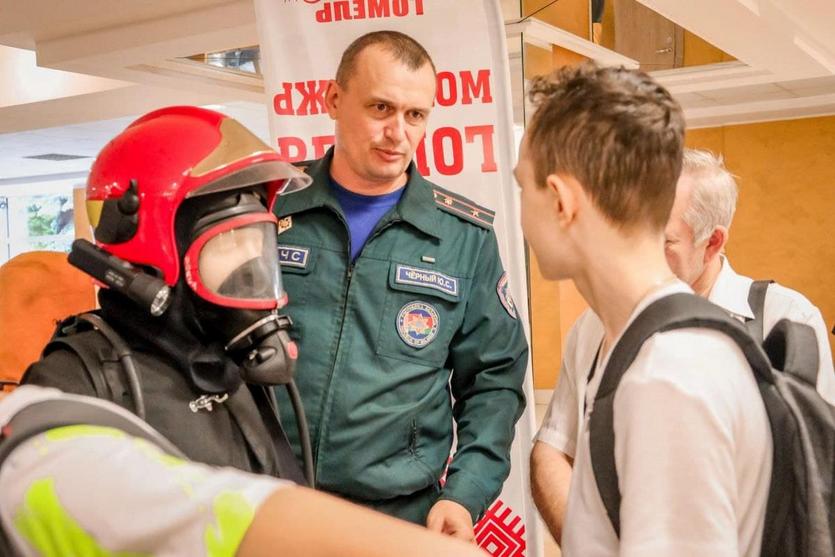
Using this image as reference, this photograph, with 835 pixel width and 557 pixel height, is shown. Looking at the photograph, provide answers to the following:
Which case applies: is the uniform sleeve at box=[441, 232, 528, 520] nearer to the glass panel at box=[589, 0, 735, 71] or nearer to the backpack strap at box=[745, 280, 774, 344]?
the backpack strap at box=[745, 280, 774, 344]

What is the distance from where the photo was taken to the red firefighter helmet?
4.59 feet

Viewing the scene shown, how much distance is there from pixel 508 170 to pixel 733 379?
1968mm

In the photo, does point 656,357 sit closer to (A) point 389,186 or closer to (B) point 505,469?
(B) point 505,469

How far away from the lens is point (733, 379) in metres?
1.06

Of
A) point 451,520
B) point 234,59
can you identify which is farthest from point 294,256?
point 234,59

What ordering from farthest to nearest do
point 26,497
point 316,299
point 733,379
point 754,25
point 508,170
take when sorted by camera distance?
point 754,25 < point 508,170 < point 316,299 < point 733,379 < point 26,497

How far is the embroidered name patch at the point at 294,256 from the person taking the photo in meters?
2.20

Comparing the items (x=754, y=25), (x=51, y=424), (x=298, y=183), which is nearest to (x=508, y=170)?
(x=298, y=183)

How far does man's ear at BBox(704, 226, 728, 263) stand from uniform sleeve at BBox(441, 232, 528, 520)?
0.49 m

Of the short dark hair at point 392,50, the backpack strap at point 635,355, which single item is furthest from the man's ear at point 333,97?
the backpack strap at point 635,355

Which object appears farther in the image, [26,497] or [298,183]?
[298,183]

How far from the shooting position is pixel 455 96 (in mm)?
2975

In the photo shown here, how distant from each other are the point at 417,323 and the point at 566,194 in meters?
0.97

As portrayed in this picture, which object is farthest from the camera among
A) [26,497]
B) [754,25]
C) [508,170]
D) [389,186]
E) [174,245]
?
[754,25]
